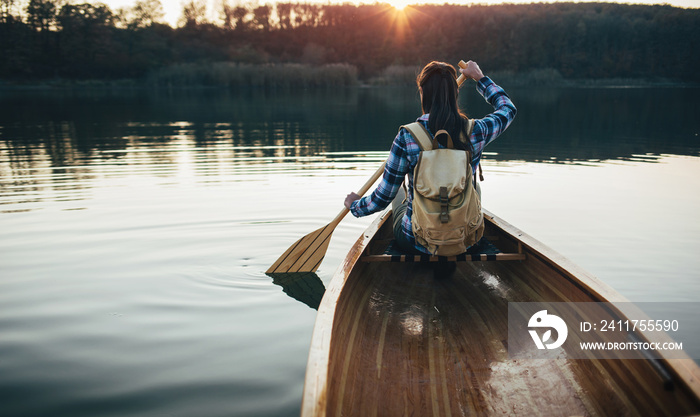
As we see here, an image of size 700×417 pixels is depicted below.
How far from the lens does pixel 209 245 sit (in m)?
4.69

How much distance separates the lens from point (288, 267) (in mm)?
4047

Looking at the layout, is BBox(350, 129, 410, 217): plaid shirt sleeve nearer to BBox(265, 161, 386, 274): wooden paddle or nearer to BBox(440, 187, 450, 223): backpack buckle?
BBox(440, 187, 450, 223): backpack buckle

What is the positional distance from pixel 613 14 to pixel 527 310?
289 feet

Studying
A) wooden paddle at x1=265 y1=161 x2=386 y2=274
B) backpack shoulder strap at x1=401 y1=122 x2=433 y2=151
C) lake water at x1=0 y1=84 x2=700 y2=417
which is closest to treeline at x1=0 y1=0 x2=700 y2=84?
lake water at x1=0 y1=84 x2=700 y2=417

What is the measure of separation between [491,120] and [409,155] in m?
0.53

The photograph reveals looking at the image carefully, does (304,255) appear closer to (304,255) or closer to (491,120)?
(304,255)

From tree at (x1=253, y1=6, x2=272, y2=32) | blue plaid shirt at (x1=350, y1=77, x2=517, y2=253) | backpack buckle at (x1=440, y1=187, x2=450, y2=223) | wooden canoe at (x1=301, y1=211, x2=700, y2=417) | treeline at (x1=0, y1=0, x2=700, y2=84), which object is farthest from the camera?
tree at (x1=253, y1=6, x2=272, y2=32)

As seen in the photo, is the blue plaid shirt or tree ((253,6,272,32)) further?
tree ((253,6,272,32))

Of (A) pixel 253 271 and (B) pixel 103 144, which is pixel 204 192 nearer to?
(A) pixel 253 271

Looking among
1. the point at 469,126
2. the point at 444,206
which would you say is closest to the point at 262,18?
the point at 469,126

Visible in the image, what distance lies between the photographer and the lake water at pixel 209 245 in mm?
2615

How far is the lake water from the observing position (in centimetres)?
262

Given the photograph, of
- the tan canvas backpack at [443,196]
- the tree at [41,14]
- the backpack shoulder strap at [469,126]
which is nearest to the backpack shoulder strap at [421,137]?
the tan canvas backpack at [443,196]

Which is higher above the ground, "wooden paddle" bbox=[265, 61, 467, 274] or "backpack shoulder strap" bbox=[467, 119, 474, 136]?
"backpack shoulder strap" bbox=[467, 119, 474, 136]
